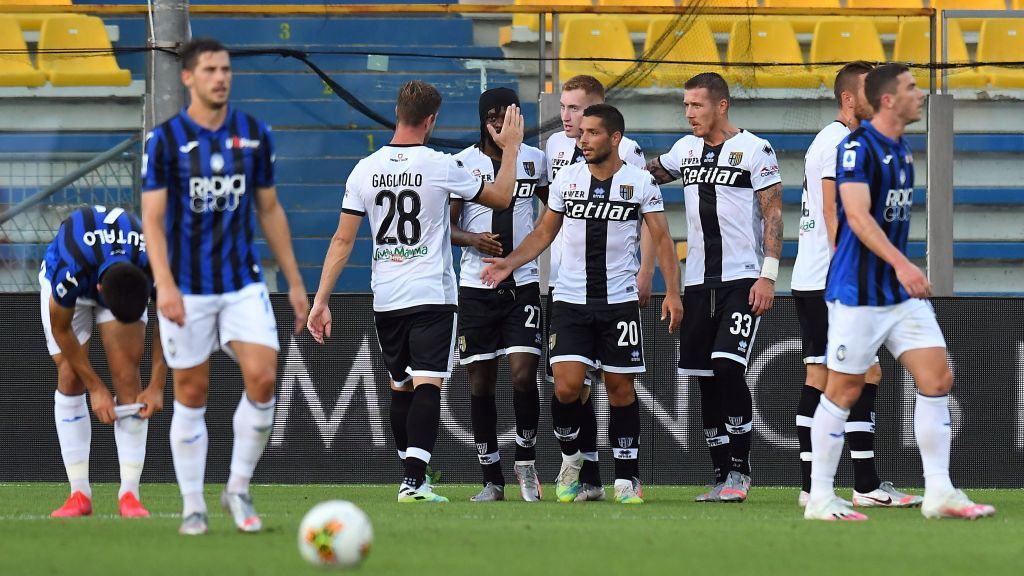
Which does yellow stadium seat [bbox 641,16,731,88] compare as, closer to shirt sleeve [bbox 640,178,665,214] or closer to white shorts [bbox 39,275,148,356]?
shirt sleeve [bbox 640,178,665,214]

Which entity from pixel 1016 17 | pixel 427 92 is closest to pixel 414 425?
pixel 427 92

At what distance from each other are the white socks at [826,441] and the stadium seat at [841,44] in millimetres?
4748

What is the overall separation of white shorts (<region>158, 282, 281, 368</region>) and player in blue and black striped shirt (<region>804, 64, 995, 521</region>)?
8.21 feet

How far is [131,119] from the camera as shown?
11.1 m

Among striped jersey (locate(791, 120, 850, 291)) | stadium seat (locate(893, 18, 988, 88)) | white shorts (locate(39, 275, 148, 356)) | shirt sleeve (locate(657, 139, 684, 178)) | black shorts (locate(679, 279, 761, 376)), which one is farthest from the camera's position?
stadium seat (locate(893, 18, 988, 88))

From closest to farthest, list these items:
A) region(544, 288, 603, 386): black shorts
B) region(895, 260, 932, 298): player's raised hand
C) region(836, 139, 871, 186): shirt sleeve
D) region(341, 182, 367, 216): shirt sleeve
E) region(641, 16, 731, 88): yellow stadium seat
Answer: region(895, 260, 932, 298): player's raised hand → region(836, 139, 871, 186): shirt sleeve → region(341, 182, 367, 216): shirt sleeve → region(544, 288, 603, 386): black shorts → region(641, 16, 731, 88): yellow stadium seat

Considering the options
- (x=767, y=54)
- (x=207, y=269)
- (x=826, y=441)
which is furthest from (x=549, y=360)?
(x=767, y=54)

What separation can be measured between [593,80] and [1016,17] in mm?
3957

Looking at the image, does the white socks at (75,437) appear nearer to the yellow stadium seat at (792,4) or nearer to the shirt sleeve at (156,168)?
the shirt sleeve at (156,168)

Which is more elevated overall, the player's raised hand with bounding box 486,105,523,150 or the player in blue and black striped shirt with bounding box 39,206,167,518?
the player's raised hand with bounding box 486,105,523,150

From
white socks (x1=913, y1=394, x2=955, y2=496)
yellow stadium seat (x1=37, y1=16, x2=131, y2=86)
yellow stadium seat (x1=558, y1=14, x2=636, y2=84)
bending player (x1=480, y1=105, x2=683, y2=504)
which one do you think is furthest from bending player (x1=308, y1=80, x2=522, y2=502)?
yellow stadium seat (x1=37, y1=16, x2=131, y2=86)

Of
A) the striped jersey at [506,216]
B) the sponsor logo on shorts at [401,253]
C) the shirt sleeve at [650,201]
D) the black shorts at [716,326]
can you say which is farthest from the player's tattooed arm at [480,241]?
the black shorts at [716,326]

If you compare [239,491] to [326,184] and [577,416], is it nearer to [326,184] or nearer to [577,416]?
[577,416]

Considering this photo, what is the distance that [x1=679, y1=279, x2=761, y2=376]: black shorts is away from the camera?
8.62 m
